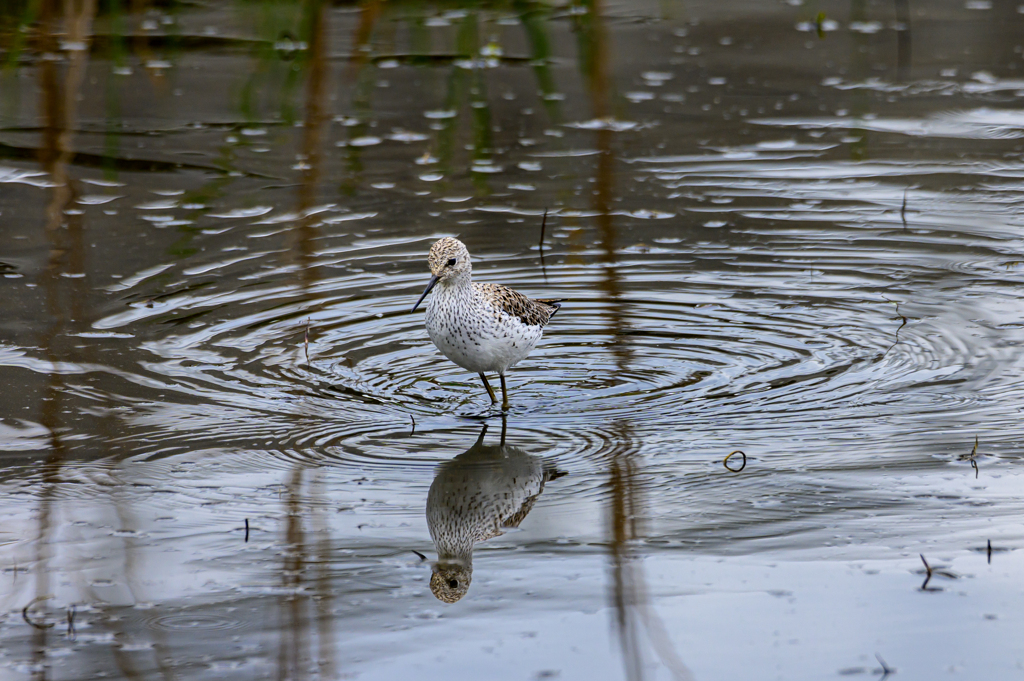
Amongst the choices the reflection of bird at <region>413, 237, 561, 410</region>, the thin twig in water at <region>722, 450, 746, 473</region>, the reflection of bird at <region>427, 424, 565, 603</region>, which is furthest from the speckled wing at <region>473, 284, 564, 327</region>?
the thin twig in water at <region>722, 450, 746, 473</region>

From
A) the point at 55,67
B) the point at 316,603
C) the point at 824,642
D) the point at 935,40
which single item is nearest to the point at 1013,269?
the point at 824,642

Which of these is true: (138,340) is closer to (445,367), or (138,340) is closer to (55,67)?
(445,367)

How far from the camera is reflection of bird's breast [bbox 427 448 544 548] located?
5.34 metres

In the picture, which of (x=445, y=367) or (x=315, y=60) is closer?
(x=445, y=367)

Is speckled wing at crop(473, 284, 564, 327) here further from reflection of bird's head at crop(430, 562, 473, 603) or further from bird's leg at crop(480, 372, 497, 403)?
reflection of bird's head at crop(430, 562, 473, 603)

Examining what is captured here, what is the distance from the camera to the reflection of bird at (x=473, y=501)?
497 centimetres

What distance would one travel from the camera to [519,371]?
25.0 ft

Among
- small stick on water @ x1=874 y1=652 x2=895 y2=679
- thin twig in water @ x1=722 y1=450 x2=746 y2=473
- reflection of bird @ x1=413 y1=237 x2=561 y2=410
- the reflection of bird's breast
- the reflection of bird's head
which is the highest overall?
reflection of bird @ x1=413 y1=237 x2=561 y2=410

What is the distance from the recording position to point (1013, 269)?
8.62m

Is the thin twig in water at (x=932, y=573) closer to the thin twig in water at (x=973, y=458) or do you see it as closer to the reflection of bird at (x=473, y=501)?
the thin twig in water at (x=973, y=458)

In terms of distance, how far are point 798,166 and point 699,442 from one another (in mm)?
5771

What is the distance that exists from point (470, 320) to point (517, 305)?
49 centimetres

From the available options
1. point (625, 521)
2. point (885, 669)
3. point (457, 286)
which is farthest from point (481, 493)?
point (885, 669)

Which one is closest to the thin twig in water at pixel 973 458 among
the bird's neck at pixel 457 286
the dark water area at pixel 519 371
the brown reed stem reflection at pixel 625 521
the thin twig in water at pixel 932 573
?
the dark water area at pixel 519 371
